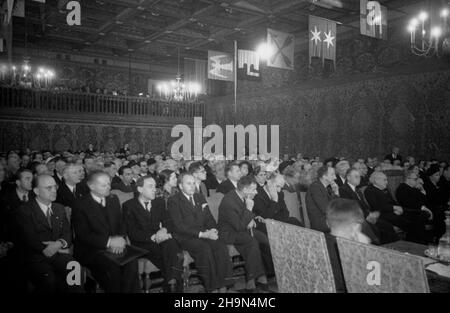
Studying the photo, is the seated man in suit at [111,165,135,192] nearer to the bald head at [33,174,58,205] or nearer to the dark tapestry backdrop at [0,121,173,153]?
the bald head at [33,174,58,205]

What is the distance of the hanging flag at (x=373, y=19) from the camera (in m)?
8.89

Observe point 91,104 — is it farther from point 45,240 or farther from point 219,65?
point 45,240

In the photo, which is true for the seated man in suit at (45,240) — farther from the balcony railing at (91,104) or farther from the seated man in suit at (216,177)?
the balcony railing at (91,104)

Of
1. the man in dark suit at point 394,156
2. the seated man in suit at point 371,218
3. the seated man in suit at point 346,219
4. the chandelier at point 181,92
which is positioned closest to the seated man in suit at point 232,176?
the seated man in suit at point 371,218

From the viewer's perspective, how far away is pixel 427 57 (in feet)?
39.0

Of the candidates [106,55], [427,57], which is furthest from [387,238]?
[106,55]

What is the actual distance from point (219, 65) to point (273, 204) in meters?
9.75

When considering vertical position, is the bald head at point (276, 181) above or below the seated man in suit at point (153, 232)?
above

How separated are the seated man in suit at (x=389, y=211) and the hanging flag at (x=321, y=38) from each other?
539 centimetres

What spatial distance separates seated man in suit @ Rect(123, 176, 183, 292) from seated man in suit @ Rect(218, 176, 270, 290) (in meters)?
0.75

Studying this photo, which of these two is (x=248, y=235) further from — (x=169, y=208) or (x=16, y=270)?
(x=16, y=270)

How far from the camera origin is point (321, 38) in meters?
10.3
